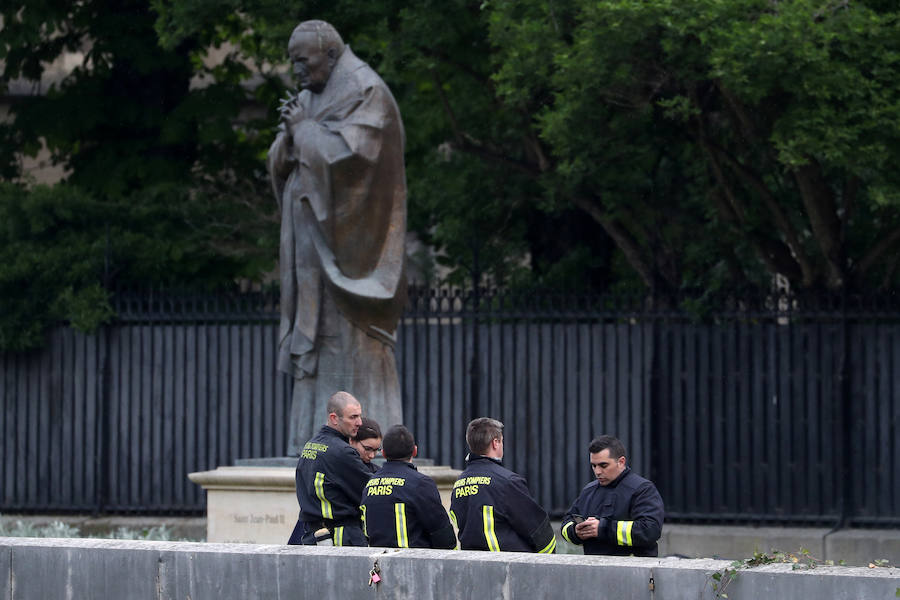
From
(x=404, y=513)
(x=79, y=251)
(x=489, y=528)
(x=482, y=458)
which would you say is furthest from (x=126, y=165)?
(x=489, y=528)

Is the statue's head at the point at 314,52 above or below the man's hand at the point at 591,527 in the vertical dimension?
above

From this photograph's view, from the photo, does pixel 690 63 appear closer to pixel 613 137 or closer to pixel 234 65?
pixel 613 137

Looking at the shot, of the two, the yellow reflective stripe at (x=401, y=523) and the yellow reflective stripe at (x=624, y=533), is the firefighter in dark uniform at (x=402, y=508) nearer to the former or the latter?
the yellow reflective stripe at (x=401, y=523)

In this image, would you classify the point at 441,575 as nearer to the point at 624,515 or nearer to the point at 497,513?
the point at 497,513

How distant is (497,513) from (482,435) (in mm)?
376

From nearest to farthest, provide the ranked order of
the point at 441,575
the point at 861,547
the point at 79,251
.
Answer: the point at 441,575 → the point at 861,547 → the point at 79,251

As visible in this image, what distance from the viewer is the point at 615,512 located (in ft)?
23.8

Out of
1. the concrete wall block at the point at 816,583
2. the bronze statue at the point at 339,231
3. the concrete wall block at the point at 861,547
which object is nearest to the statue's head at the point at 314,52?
the bronze statue at the point at 339,231

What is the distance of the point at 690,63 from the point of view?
1371 cm

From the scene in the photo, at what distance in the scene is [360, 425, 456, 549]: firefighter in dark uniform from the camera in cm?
758

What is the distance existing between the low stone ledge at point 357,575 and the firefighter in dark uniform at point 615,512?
73 centimetres

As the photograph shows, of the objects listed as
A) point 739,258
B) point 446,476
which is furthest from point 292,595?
point 739,258

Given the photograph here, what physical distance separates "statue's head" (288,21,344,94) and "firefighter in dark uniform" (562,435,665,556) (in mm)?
4271

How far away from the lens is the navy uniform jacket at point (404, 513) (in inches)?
298
